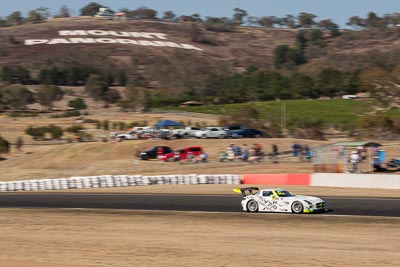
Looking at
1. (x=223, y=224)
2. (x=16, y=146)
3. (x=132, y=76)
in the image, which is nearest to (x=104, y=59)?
(x=132, y=76)

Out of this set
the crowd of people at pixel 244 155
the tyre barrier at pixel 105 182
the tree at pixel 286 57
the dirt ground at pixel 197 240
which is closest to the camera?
the dirt ground at pixel 197 240

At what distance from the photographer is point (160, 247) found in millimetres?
19641

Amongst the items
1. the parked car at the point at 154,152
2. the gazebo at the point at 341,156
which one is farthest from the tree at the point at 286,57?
the gazebo at the point at 341,156

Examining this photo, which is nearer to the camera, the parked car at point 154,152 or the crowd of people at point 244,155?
the crowd of people at point 244,155

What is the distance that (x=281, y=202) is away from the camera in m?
25.0

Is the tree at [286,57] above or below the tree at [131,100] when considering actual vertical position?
above

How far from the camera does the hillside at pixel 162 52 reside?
154 metres

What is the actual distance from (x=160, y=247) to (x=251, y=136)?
44.7 m

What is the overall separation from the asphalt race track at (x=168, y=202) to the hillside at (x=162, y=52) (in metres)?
98.3

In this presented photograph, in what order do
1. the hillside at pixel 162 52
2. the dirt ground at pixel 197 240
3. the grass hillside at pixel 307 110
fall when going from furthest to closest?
the hillside at pixel 162 52, the grass hillside at pixel 307 110, the dirt ground at pixel 197 240

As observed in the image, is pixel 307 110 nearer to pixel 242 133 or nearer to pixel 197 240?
pixel 242 133

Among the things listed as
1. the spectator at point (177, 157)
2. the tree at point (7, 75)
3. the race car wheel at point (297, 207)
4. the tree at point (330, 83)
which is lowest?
the spectator at point (177, 157)

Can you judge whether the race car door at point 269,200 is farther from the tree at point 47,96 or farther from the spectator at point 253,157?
the tree at point 47,96

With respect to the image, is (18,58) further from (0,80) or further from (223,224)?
(223,224)
